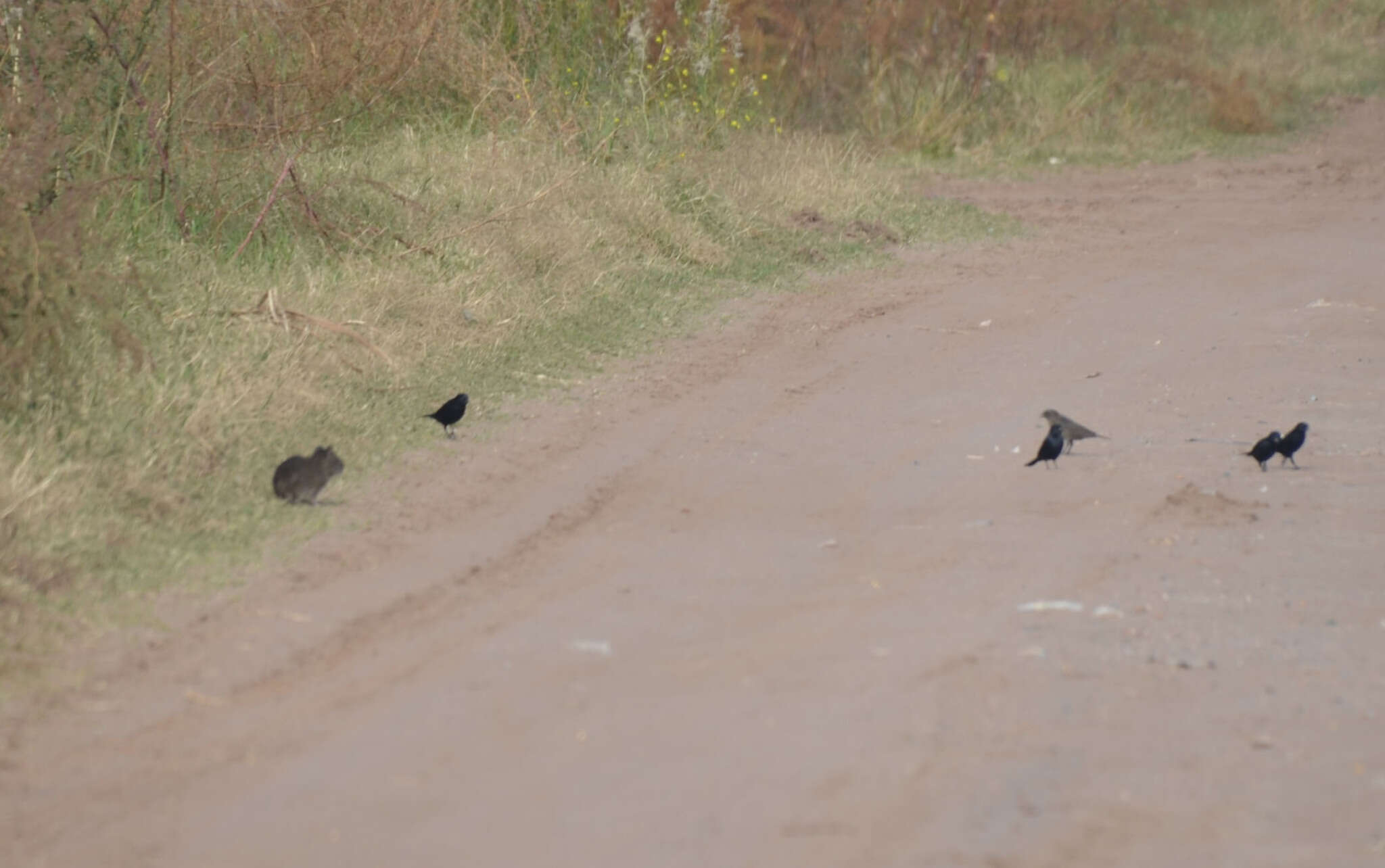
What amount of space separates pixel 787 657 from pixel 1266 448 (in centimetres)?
281

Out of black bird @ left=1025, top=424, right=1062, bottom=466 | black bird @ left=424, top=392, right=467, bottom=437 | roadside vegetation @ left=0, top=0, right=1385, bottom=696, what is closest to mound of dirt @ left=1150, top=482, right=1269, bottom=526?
black bird @ left=1025, top=424, right=1062, bottom=466

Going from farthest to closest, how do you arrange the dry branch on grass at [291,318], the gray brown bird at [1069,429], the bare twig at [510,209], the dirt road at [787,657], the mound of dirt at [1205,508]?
1. the bare twig at [510,209]
2. the dry branch on grass at [291,318]
3. the gray brown bird at [1069,429]
4. the mound of dirt at [1205,508]
5. the dirt road at [787,657]

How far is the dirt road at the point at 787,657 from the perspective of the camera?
3328 mm

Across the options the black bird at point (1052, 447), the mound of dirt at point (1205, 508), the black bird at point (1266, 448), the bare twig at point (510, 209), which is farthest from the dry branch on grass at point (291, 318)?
the black bird at point (1266, 448)

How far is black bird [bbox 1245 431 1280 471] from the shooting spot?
6.14 meters

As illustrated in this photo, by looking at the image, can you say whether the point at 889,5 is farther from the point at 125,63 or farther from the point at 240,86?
the point at 125,63

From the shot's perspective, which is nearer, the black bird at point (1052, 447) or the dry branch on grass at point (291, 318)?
the black bird at point (1052, 447)

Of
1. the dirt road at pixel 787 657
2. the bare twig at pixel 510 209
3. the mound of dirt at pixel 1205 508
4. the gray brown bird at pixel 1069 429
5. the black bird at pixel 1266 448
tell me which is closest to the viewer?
the dirt road at pixel 787 657

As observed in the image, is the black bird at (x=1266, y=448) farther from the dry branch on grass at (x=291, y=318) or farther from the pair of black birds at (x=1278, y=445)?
the dry branch on grass at (x=291, y=318)

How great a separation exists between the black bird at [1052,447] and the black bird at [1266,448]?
744mm

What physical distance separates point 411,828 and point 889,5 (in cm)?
1601

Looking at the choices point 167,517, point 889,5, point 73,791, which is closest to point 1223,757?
point 73,791

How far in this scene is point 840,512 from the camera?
576cm

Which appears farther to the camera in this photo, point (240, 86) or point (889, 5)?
point (889, 5)
